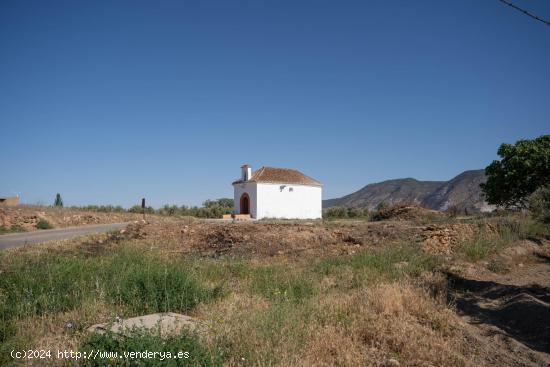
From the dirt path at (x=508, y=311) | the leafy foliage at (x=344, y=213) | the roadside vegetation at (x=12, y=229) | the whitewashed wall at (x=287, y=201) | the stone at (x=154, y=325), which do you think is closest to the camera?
the stone at (x=154, y=325)

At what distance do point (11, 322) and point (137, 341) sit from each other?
2.08 meters

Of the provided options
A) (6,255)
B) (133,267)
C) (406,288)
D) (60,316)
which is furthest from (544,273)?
(6,255)

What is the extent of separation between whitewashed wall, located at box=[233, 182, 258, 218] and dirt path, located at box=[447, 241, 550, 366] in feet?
83.3

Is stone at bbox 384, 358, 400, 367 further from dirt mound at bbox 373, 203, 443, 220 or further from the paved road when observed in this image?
dirt mound at bbox 373, 203, 443, 220

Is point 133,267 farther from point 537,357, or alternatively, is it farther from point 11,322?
point 537,357

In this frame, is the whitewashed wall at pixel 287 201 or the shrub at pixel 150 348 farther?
the whitewashed wall at pixel 287 201

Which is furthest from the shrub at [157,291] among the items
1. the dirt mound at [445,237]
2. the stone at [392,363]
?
the dirt mound at [445,237]

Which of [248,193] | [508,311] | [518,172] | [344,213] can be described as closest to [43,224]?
[248,193]

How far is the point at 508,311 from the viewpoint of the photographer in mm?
5727

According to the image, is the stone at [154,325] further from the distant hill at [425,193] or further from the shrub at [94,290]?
the distant hill at [425,193]

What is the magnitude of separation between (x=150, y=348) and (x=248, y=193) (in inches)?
1220

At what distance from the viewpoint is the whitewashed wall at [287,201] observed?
33031 millimetres

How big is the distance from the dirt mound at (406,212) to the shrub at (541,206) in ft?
17.6

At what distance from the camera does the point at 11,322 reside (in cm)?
431
